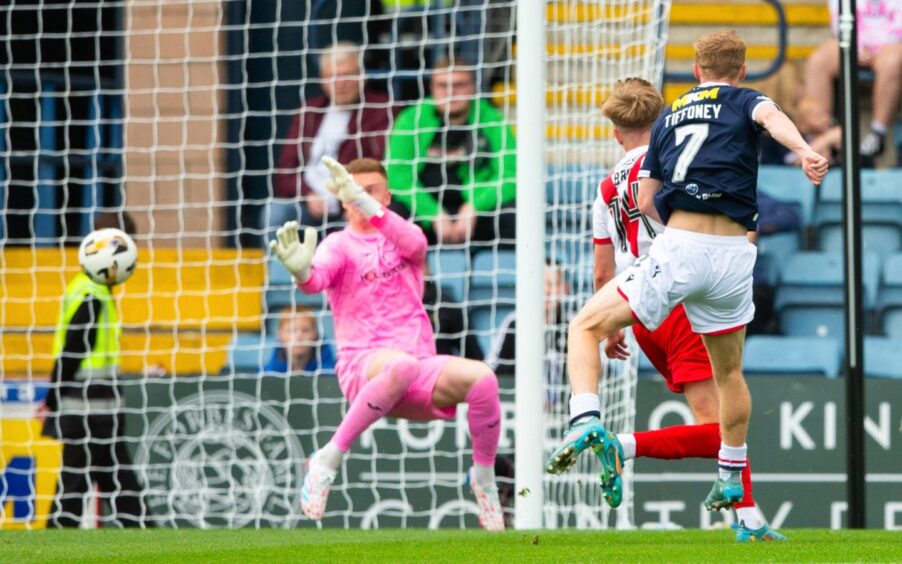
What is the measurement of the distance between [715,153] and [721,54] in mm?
372

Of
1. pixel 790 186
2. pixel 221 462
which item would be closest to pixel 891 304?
pixel 790 186

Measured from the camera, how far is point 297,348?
938 centimetres

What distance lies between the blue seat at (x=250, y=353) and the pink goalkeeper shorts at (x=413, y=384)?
2.29 meters

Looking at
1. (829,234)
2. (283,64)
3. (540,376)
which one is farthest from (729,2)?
(540,376)

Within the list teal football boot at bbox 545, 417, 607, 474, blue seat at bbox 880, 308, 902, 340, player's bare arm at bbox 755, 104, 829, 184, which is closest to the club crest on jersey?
player's bare arm at bbox 755, 104, 829, 184

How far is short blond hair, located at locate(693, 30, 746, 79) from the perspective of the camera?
5344 mm

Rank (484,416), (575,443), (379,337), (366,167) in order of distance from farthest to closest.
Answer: (366,167) < (379,337) < (484,416) < (575,443)

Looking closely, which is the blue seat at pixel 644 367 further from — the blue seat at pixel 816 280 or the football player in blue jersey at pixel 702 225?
the football player in blue jersey at pixel 702 225

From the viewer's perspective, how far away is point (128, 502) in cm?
890

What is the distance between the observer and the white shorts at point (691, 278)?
525 cm

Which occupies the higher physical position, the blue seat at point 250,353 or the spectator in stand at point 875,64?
the spectator in stand at point 875,64

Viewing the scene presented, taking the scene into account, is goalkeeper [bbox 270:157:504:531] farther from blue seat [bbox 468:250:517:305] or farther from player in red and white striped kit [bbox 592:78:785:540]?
blue seat [bbox 468:250:517:305]

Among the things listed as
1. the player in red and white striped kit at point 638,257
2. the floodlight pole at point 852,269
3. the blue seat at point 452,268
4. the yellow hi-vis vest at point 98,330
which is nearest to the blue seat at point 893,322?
the blue seat at point 452,268

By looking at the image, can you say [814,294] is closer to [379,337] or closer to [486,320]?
[486,320]
